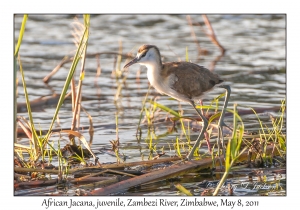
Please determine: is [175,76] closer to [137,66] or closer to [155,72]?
[155,72]

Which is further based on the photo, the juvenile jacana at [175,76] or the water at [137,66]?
the water at [137,66]

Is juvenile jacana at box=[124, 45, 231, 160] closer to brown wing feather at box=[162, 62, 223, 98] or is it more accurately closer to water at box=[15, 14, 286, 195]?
brown wing feather at box=[162, 62, 223, 98]

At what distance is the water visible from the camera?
355 inches

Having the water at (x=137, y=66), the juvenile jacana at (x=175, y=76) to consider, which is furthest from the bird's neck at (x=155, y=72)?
the water at (x=137, y=66)

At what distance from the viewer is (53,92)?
1105 cm

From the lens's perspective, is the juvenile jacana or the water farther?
the water

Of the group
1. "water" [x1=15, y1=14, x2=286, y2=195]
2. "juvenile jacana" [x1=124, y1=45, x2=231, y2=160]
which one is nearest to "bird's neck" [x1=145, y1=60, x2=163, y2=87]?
"juvenile jacana" [x1=124, y1=45, x2=231, y2=160]

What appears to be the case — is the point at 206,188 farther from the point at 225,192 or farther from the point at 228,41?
the point at 228,41

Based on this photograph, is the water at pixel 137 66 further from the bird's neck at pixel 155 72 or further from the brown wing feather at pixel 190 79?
the bird's neck at pixel 155 72

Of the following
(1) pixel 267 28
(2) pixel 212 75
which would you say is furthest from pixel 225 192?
(1) pixel 267 28

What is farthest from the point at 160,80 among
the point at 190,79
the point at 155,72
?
the point at 190,79

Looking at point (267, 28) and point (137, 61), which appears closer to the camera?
point (137, 61)

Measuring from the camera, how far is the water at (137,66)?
9.02 meters

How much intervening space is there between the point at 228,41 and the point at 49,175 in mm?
9160
